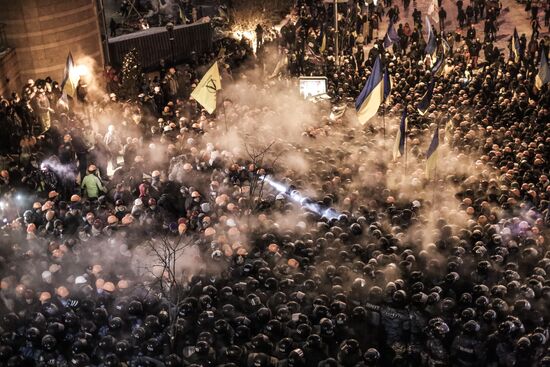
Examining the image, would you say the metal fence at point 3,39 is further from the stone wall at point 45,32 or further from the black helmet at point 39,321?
the black helmet at point 39,321

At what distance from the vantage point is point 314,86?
2366cm

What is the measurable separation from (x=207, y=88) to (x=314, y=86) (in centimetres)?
543

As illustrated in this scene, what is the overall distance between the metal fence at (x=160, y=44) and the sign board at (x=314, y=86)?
8234 mm

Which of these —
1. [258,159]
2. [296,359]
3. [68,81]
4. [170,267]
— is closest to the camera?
[296,359]

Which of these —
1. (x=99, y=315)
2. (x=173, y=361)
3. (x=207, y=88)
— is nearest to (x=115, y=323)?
(x=99, y=315)

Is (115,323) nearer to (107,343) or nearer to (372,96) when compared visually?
(107,343)

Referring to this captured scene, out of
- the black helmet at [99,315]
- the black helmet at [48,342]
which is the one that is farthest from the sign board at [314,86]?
the black helmet at [48,342]

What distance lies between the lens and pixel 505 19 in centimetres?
3791

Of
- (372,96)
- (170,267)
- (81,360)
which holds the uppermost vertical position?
(372,96)

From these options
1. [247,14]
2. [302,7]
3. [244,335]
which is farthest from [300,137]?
[302,7]

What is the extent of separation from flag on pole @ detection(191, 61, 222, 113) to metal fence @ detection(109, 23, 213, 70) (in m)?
10.0

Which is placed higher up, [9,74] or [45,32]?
[45,32]

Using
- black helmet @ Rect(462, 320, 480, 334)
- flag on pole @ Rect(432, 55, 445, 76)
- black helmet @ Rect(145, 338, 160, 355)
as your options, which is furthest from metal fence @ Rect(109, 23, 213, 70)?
black helmet @ Rect(462, 320, 480, 334)

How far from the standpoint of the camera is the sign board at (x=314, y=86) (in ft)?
77.4
